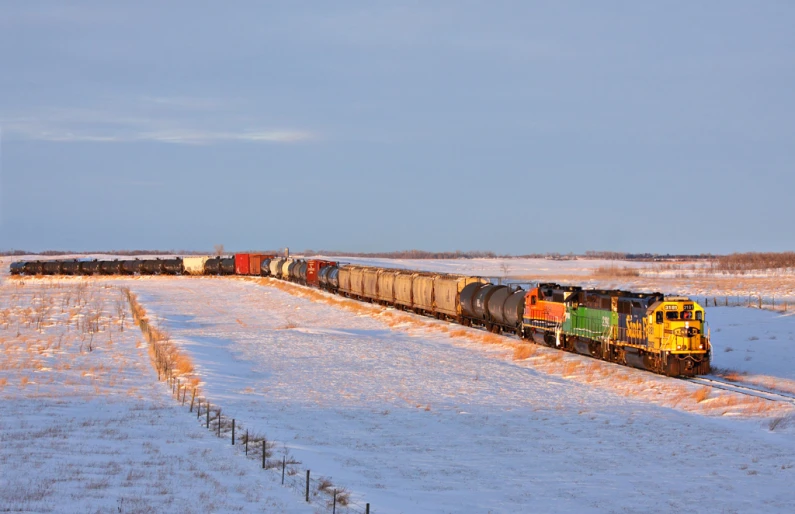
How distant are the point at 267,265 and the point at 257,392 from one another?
9125 cm

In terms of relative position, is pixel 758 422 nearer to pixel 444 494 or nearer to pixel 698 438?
pixel 698 438

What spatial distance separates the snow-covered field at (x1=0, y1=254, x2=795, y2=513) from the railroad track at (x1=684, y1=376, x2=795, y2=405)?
1.00m

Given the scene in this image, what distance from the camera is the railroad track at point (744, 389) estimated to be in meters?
26.3

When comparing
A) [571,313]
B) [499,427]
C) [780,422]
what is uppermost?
[571,313]

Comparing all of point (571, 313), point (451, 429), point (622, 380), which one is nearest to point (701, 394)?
point (622, 380)

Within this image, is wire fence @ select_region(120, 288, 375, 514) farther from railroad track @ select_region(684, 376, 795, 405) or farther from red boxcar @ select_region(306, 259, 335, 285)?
red boxcar @ select_region(306, 259, 335, 285)

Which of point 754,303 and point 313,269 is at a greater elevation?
point 313,269

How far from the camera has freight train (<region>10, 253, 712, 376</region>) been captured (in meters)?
30.9

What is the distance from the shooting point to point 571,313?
125 ft

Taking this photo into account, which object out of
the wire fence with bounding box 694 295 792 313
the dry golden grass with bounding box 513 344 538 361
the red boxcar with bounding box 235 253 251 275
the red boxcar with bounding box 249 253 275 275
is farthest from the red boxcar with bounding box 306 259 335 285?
the dry golden grass with bounding box 513 344 538 361

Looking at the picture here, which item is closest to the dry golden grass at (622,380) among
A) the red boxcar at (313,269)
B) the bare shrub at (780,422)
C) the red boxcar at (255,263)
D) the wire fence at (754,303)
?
the bare shrub at (780,422)

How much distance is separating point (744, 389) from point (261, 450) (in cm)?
1749

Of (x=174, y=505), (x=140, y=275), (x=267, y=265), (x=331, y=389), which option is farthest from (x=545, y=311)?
(x=140, y=275)

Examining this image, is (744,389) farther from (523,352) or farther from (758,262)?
(758,262)
